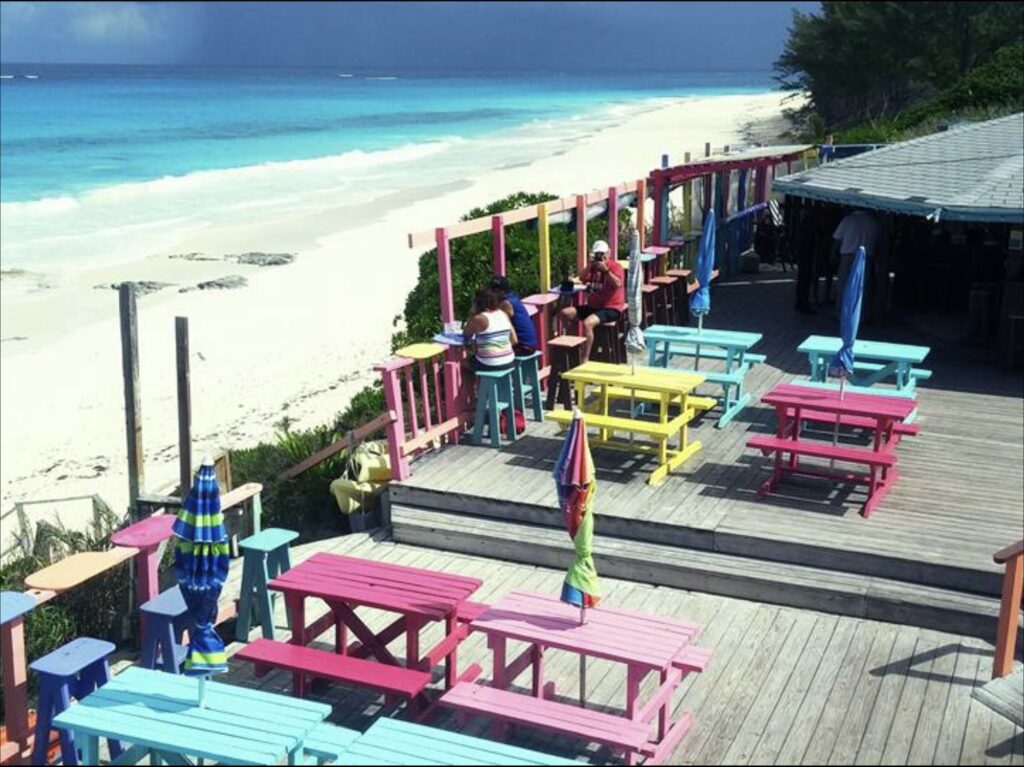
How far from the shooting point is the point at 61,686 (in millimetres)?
6090

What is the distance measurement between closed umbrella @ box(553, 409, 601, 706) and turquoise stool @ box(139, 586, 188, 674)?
88.0 inches

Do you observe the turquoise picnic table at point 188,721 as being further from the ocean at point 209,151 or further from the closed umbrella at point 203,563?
the ocean at point 209,151

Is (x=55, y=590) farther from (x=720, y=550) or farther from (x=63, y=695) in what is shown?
(x=720, y=550)

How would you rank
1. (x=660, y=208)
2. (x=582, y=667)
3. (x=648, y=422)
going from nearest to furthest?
(x=582, y=667), (x=648, y=422), (x=660, y=208)

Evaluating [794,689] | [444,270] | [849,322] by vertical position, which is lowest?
[794,689]

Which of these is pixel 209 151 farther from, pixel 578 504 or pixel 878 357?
pixel 578 504

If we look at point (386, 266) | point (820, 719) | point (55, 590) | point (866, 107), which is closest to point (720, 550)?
point (820, 719)

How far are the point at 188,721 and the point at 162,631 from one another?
1345 mm

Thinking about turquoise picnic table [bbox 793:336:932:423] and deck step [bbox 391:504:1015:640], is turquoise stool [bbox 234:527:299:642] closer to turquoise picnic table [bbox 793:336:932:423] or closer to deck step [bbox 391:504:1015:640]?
deck step [bbox 391:504:1015:640]

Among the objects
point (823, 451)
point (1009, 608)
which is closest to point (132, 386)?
point (823, 451)

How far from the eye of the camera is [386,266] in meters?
27.5

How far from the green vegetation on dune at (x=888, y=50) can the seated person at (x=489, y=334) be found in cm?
2790

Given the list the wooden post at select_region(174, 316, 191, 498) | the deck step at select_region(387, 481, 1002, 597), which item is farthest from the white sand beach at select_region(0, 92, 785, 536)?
the deck step at select_region(387, 481, 1002, 597)

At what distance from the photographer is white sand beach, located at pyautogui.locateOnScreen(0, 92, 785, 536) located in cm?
1521
